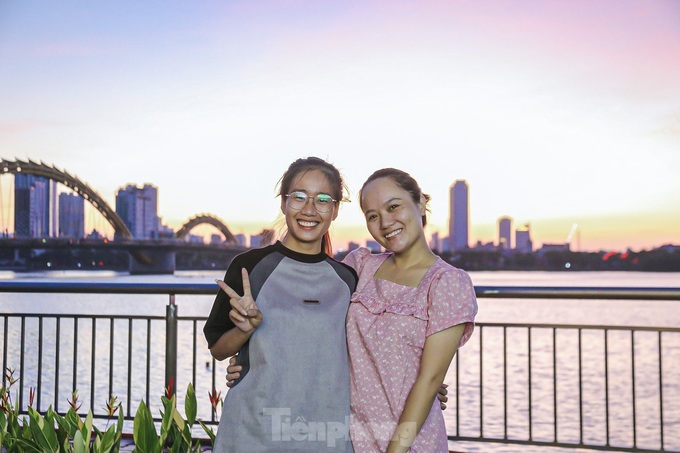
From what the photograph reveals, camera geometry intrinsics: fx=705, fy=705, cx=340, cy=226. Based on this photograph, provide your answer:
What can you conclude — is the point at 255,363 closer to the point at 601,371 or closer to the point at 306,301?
the point at 306,301

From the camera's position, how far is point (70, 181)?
160ft

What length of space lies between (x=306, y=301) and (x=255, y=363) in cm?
21

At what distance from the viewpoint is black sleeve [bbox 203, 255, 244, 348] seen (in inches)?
73.7

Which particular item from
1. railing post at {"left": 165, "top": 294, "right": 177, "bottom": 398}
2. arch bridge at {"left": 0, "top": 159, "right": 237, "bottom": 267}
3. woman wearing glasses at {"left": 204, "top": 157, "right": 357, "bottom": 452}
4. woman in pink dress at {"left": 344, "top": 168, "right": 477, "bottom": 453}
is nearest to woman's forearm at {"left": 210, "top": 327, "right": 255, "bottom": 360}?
woman wearing glasses at {"left": 204, "top": 157, "right": 357, "bottom": 452}

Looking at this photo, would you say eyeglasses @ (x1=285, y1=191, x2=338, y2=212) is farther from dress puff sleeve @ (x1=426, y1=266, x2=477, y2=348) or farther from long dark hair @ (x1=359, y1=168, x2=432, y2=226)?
dress puff sleeve @ (x1=426, y1=266, x2=477, y2=348)

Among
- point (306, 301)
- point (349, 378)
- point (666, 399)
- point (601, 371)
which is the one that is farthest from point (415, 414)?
point (601, 371)

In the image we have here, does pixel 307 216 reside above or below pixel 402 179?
below

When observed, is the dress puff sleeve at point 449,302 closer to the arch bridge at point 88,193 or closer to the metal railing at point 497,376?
the metal railing at point 497,376

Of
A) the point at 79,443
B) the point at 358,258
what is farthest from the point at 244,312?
the point at 79,443

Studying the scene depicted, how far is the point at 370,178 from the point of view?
1954mm

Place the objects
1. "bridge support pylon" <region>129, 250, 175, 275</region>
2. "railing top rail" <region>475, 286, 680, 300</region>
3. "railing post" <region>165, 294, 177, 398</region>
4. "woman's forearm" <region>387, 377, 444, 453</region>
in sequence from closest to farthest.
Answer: "woman's forearm" <region>387, 377, 444, 453</region>, "railing top rail" <region>475, 286, 680, 300</region>, "railing post" <region>165, 294, 177, 398</region>, "bridge support pylon" <region>129, 250, 175, 275</region>

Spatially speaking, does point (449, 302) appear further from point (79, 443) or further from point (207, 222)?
point (207, 222)

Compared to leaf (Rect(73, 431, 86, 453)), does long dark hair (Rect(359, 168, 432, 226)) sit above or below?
above

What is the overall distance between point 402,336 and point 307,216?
43 cm
